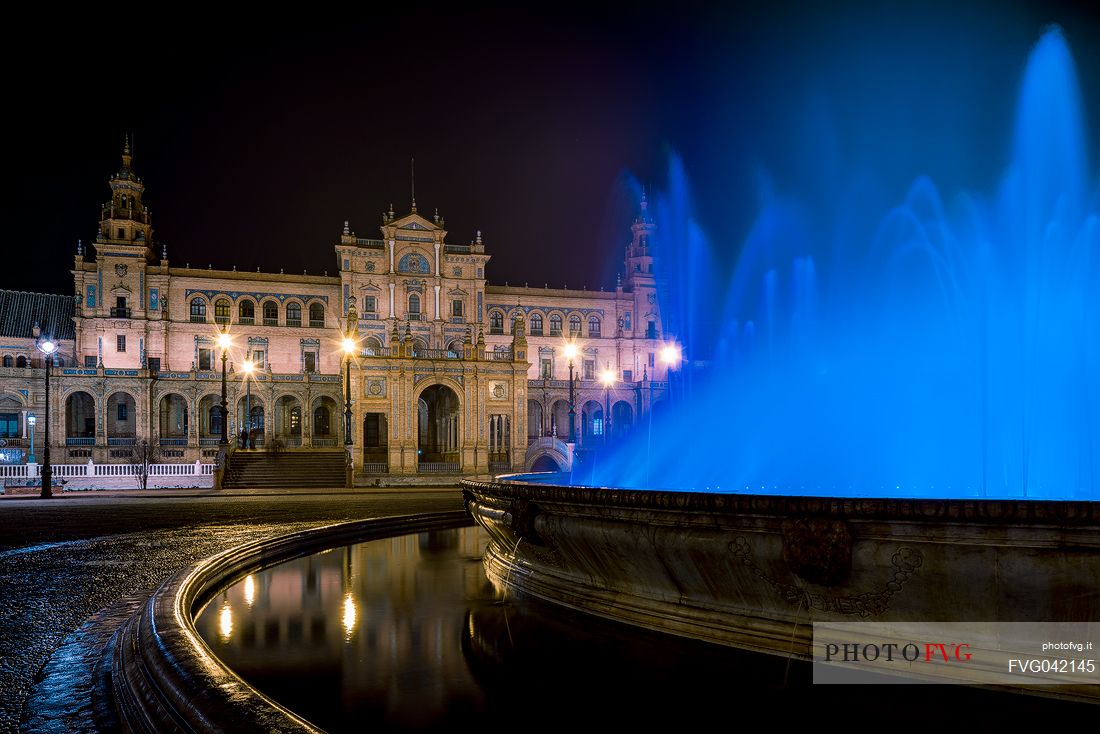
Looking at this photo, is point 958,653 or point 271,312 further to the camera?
point 271,312

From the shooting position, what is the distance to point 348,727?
430 cm

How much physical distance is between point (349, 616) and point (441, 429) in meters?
41.7

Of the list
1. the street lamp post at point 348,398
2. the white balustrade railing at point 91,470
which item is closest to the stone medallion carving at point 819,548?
the street lamp post at point 348,398

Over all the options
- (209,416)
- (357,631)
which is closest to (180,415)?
(209,416)

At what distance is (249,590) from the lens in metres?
8.09

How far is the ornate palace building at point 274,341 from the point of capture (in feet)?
162

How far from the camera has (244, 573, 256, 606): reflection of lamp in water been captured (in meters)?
7.60

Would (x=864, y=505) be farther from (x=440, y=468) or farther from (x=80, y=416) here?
(x=80, y=416)

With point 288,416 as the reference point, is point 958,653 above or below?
below

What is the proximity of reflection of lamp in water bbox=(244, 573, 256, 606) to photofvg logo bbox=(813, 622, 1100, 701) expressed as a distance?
18.7 ft

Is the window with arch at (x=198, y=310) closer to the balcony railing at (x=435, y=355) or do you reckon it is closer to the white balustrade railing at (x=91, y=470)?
the balcony railing at (x=435, y=355)

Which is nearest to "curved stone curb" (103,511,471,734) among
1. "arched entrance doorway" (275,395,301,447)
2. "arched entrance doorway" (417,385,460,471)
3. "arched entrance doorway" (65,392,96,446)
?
"arched entrance doorway" (417,385,460,471)

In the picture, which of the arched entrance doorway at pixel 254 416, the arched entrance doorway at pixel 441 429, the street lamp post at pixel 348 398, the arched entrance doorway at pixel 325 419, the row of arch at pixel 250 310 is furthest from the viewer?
the row of arch at pixel 250 310

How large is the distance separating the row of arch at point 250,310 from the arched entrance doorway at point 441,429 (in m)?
15.2
